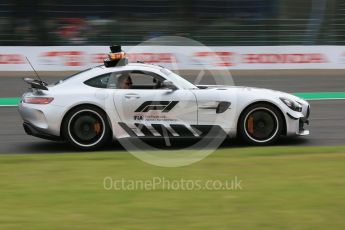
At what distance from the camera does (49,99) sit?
29.7 feet

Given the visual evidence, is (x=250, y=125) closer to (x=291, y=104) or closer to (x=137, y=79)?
(x=291, y=104)

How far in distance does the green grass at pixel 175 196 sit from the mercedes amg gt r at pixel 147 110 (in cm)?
114

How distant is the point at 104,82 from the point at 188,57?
435 inches

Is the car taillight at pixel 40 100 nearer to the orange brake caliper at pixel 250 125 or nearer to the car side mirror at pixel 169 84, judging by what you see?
the car side mirror at pixel 169 84

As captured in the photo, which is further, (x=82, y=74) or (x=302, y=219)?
(x=82, y=74)

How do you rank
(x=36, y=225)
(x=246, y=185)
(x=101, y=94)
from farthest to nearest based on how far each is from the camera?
(x=101, y=94)
(x=246, y=185)
(x=36, y=225)

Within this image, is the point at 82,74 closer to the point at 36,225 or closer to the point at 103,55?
the point at 36,225

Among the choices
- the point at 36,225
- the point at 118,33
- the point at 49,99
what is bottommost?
the point at 36,225

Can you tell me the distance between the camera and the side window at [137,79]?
9.19 m

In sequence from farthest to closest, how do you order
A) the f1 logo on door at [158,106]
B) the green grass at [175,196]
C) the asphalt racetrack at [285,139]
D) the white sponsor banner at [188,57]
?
the white sponsor banner at [188,57] < the asphalt racetrack at [285,139] < the f1 logo on door at [158,106] < the green grass at [175,196]

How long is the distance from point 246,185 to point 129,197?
1.24m

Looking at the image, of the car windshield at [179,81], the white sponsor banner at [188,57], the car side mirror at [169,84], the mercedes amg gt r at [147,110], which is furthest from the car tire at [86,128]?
the white sponsor banner at [188,57]

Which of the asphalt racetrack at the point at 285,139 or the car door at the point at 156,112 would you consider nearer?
the car door at the point at 156,112

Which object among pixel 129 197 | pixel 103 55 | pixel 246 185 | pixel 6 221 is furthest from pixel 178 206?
pixel 103 55
